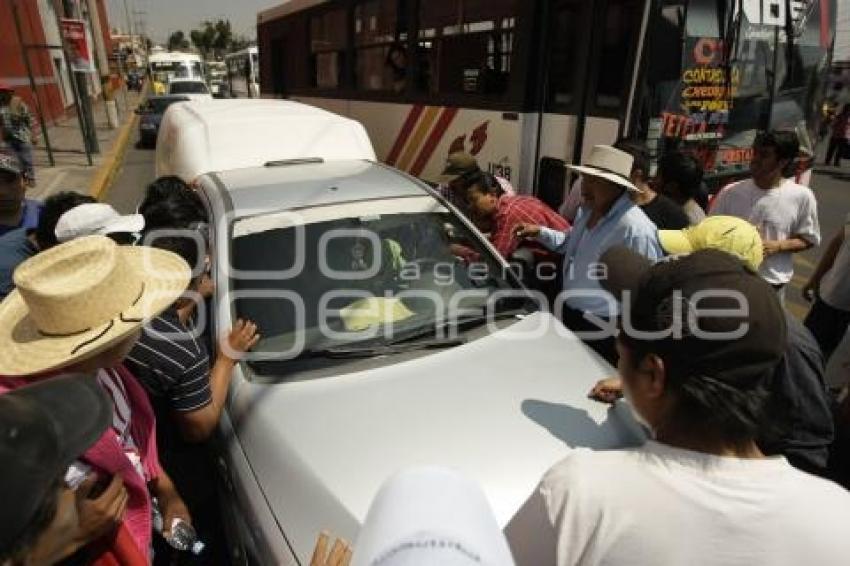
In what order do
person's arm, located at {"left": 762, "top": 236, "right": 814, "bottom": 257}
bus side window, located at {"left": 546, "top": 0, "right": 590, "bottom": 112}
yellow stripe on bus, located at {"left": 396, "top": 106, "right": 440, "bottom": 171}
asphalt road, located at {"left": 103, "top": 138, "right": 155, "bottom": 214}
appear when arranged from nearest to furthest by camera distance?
1. person's arm, located at {"left": 762, "top": 236, "right": 814, "bottom": 257}
2. bus side window, located at {"left": 546, "top": 0, "right": 590, "bottom": 112}
3. yellow stripe on bus, located at {"left": 396, "top": 106, "right": 440, "bottom": 171}
4. asphalt road, located at {"left": 103, "top": 138, "right": 155, "bottom": 214}

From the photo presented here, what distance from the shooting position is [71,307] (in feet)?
4.56

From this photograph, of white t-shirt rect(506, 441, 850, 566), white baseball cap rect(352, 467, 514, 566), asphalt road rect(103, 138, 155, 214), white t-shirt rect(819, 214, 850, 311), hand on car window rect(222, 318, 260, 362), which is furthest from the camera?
asphalt road rect(103, 138, 155, 214)

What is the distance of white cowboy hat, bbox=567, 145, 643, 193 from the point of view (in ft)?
9.00

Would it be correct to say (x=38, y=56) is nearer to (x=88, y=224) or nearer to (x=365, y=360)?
(x=88, y=224)

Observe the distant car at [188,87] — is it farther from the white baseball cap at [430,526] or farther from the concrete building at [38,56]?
the white baseball cap at [430,526]

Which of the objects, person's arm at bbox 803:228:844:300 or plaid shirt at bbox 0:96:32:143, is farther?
plaid shirt at bbox 0:96:32:143

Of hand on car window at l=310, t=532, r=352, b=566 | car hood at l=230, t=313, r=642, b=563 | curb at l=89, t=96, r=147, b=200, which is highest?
hand on car window at l=310, t=532, r=352, b=566

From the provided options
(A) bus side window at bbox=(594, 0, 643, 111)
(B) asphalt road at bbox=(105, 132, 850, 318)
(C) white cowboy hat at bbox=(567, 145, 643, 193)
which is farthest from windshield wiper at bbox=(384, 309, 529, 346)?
(B) asphalt road at bbox=(105, 132, 850, 318)

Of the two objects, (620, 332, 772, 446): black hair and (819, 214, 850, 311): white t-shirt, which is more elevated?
(620, 332, 772, 446): black hair

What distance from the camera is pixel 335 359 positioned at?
2289mm

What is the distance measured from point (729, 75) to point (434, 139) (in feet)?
10.7

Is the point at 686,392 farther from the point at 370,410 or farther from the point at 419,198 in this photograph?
the point at 419,198

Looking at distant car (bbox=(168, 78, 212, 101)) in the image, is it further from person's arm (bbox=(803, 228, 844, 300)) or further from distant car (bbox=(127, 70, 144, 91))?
distant car (bbox=(127, 70, 144, 91))

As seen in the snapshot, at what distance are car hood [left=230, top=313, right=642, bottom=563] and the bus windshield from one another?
302 centimetres
